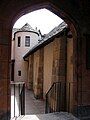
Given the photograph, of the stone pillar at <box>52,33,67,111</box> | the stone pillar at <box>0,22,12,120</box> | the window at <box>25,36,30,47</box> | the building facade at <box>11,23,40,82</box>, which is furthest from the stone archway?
the window at <box>25,36,30,47</box>

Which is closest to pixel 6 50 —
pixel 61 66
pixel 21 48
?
pixel 61 66

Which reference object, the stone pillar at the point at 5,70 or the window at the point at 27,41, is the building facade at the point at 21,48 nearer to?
the window at the point at 27,41

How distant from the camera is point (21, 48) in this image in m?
26.2

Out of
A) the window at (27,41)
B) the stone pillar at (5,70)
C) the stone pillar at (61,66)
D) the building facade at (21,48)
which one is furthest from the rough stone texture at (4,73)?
the window at (27,41)

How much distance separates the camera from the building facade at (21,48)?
25.2 m

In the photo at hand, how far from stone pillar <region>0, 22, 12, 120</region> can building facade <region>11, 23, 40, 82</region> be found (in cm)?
1887

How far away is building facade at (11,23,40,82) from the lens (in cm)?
2523

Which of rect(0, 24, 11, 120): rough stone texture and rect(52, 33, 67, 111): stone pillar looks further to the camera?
rect(52, 33, 67, 111): stone pillar

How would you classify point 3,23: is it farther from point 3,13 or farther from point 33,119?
point 33,119

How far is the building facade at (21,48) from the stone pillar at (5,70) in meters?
18.9

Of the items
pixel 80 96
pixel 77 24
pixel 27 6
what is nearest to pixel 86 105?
pixel 80 96

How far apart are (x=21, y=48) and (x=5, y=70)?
66.3 ft

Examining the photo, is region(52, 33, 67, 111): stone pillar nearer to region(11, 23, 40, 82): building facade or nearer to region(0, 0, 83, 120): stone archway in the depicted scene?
region(0, 0, 83, 120): stone archway

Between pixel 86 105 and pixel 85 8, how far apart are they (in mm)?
2748
